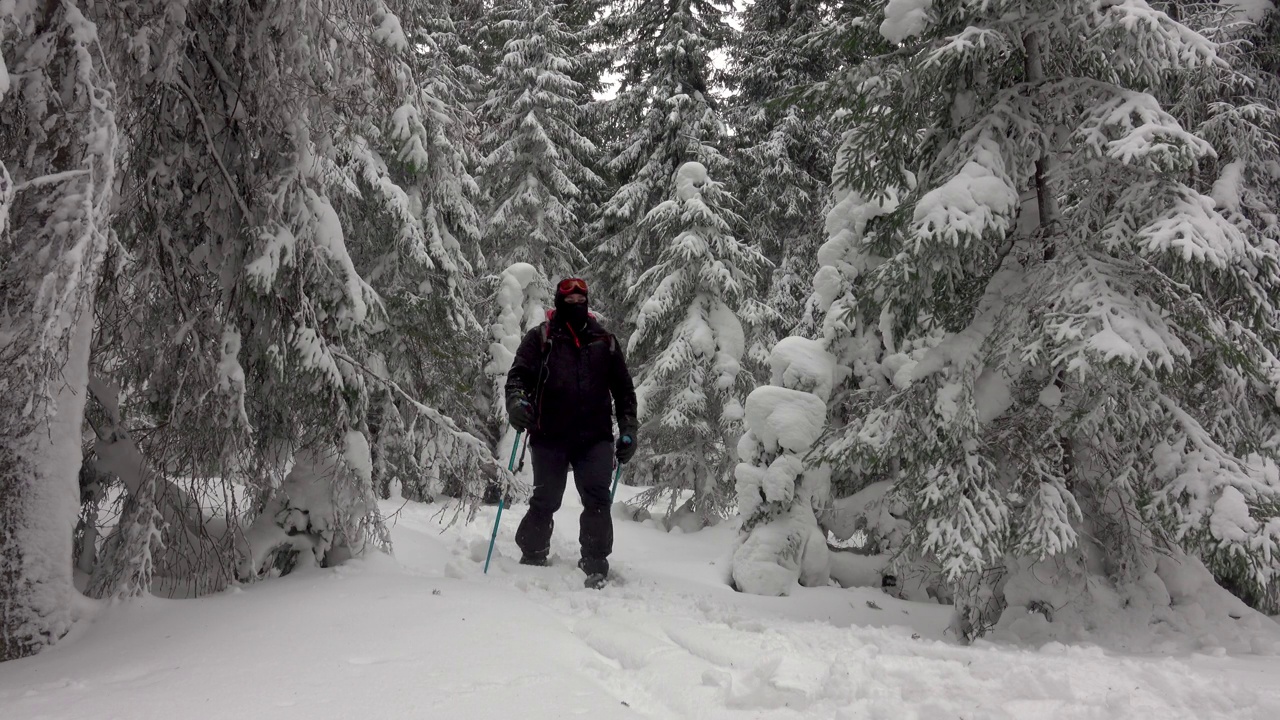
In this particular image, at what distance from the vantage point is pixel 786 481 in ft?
23.9

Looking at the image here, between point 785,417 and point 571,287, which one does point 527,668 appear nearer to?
point 571,287

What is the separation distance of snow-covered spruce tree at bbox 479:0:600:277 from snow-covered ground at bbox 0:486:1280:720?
42.1 feet

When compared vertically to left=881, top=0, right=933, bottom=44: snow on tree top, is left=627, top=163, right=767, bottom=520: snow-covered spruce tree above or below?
below

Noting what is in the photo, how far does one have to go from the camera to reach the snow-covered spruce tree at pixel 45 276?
2730 millimetres

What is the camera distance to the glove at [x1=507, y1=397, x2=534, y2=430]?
5.45 meters

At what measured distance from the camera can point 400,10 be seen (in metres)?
4.82

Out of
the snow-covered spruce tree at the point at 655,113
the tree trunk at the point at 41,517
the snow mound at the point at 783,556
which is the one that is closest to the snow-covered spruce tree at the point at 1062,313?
the snow mound at the point at 783,556

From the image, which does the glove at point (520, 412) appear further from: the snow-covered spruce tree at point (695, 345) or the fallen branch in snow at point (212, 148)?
the snow-covered spruce tree at point (695, 345)

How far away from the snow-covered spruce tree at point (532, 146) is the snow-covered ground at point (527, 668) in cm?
1282

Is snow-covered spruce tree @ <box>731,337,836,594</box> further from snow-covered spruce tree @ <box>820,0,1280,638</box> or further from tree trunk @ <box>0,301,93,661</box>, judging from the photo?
tree trunk @ <box>0,301,93,661</box>

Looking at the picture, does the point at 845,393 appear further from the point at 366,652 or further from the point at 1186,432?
the point at 366,652

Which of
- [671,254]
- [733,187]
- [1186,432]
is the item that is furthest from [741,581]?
[733,187]

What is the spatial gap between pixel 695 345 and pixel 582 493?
6.09 meters

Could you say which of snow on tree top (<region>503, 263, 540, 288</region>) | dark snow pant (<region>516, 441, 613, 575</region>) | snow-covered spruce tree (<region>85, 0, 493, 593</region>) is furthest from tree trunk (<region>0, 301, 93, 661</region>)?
snow on tree top (<region>503, 263, 540, 288</region>)
